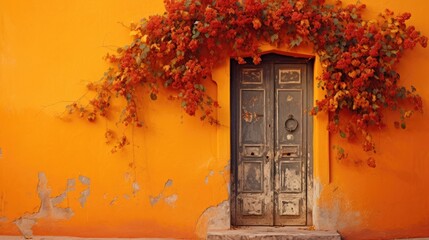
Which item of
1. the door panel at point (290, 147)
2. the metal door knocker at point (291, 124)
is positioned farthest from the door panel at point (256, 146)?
the metal door knocker at point (291, 124)

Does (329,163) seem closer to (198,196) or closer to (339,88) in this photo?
(339,88)

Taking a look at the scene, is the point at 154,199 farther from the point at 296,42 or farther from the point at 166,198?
the point at 296,42

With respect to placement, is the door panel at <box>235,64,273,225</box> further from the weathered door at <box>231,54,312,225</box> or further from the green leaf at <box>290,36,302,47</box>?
the green leaf at <box>290,36,302,47</box>

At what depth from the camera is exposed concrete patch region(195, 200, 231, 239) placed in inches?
269

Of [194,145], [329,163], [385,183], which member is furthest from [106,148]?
[385,183]

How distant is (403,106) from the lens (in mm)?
6836

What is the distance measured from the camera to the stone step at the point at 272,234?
645 cm

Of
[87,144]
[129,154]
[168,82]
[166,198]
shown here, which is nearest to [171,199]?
[166,198]

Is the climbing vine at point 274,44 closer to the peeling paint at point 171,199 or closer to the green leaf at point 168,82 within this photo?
the green leaf at point 168,82

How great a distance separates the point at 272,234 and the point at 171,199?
1.25m

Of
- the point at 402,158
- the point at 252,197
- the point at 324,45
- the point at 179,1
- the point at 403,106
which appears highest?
the point at 179,1

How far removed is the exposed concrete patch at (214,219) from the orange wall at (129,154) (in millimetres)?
71

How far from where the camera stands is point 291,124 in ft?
23.1

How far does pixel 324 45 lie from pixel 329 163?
1364 mm
